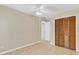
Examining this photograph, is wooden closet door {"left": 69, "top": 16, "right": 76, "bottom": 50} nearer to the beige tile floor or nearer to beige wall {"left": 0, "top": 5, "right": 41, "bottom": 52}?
the beige tile floor

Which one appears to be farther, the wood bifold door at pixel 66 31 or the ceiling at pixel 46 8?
the wood bifold door at pixel 66 31

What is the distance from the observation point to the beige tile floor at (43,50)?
152 centimetres

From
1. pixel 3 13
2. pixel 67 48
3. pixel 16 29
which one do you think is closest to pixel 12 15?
pixel 3 13

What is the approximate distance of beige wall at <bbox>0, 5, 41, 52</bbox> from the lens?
4.95 feet

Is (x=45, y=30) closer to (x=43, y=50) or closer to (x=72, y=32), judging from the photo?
(x=43, y=50)

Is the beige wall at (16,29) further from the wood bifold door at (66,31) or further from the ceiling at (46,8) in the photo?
the wood bifold door at (66,31)

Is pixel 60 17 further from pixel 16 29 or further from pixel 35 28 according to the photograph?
pixel 16 29

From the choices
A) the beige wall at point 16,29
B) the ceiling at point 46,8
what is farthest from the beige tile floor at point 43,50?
the ceiling at point 46,8

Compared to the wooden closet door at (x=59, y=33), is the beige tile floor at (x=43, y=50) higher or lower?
lower

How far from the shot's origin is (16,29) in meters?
1.62

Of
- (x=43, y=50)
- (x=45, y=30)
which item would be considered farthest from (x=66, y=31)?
(x=43, y=50)

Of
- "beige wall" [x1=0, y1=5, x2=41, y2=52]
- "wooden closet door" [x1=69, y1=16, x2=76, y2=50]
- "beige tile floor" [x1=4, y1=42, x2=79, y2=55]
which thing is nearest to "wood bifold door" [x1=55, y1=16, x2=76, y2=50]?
"wooden closet door" [x1=69, y1=16, x2=76, y2=50]

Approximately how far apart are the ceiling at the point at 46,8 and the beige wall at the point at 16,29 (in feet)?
0.33

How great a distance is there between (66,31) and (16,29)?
3.05ft
